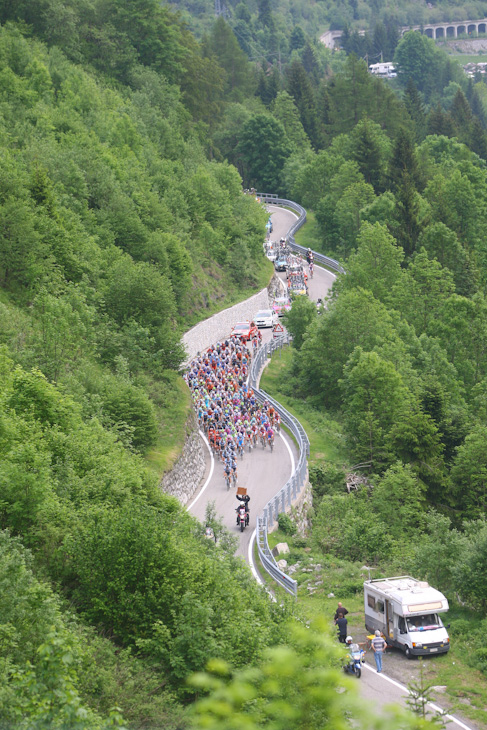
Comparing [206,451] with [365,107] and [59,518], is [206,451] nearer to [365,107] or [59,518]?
[59,518]

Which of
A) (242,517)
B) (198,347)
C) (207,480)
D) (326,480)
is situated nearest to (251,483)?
(207,480)

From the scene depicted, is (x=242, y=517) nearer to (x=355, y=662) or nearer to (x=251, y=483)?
(x=251, y=483)

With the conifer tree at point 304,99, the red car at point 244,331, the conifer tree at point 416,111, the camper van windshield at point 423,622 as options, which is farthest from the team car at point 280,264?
the camper van windshield at point 423,622

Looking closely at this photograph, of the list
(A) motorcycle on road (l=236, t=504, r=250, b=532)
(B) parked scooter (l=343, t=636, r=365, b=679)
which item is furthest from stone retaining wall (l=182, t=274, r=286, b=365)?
(B) parked scooter (l=343, t=636, r=365, b=679)

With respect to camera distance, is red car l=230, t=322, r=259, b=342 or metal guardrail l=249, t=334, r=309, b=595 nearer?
metal guardrail l=249, t=334, r=309, b=595

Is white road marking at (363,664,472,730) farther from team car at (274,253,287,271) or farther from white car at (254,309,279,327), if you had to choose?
team car at (274,253,287,271)

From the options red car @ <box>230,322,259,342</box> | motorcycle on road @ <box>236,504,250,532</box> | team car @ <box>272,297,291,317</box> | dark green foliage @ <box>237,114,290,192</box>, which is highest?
dark green foliage @ <box>237,114,290,192</box>
